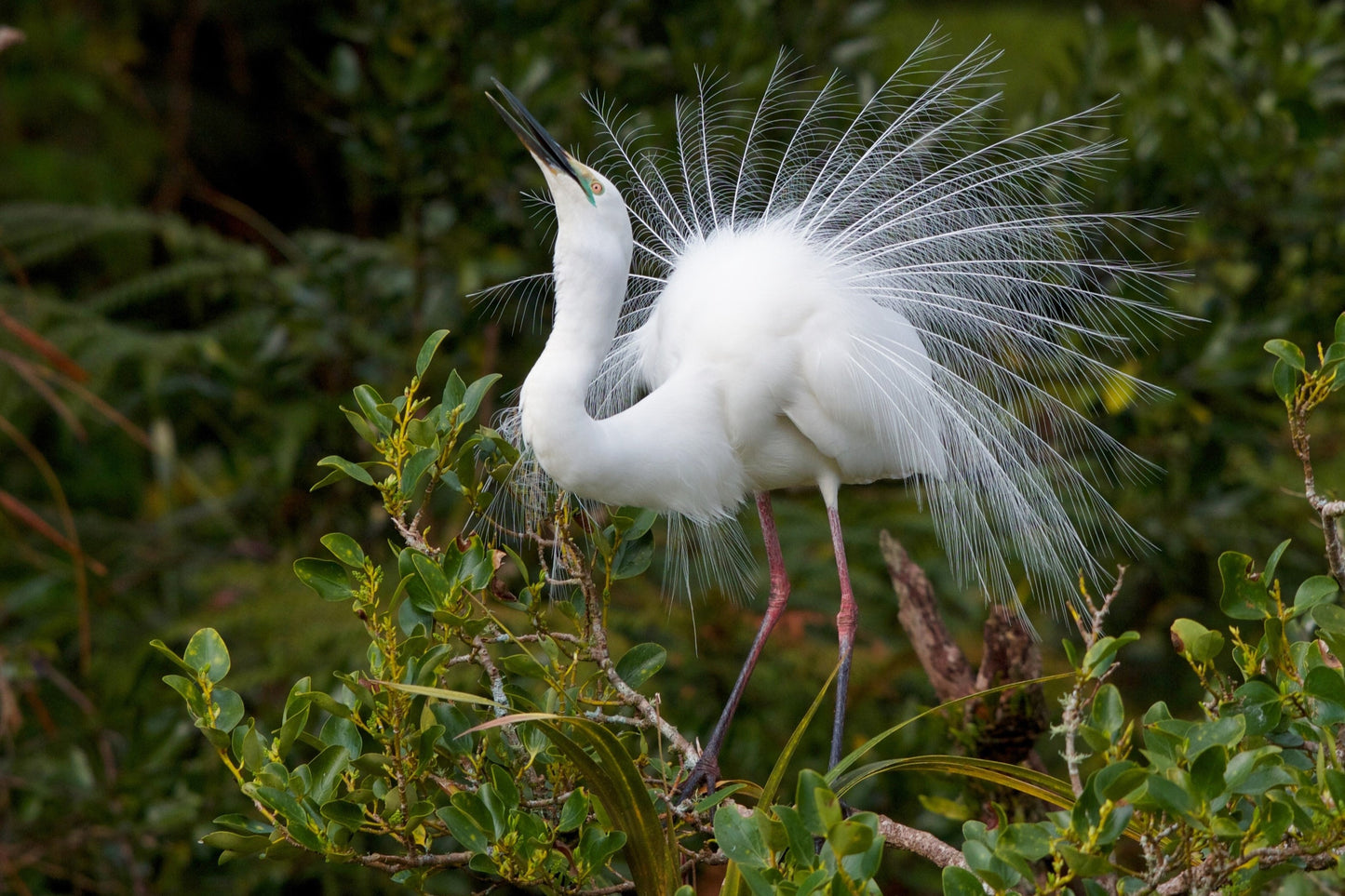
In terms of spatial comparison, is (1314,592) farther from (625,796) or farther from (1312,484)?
(625,796)

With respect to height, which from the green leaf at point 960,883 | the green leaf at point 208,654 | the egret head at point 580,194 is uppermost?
the egret head at point 580,194

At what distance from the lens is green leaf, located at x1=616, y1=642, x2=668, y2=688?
162 centimetres

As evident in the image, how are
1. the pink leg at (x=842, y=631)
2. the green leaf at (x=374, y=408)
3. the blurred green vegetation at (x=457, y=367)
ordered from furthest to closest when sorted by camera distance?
the blurred green vegetation at (x=457, y=367) < the pink leg at (x=842, y=631) < the green leaf at (x=374, y=408)

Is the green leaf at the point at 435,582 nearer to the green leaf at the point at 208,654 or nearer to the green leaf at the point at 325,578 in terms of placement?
the green leaf at the point at 325,578

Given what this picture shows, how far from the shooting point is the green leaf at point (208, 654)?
1.38m

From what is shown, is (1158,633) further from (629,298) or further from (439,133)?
(439,133)

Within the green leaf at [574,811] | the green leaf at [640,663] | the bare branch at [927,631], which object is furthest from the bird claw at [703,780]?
the green leaf at [574,811]

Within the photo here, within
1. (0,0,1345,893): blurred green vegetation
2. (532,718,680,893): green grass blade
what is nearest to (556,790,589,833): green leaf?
(532,718,680,893): green grass blade

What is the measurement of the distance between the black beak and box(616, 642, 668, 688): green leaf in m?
0.62

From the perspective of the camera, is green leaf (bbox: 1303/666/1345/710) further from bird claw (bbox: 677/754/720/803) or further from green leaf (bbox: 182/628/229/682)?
green leaf (bbox: 182/628/229/682)

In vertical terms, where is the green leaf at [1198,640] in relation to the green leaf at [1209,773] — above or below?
above

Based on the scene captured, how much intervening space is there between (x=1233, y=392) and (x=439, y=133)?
224 cm

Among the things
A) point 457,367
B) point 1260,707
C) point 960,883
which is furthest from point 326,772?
point 457,367

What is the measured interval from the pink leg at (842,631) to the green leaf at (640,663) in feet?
1.75
